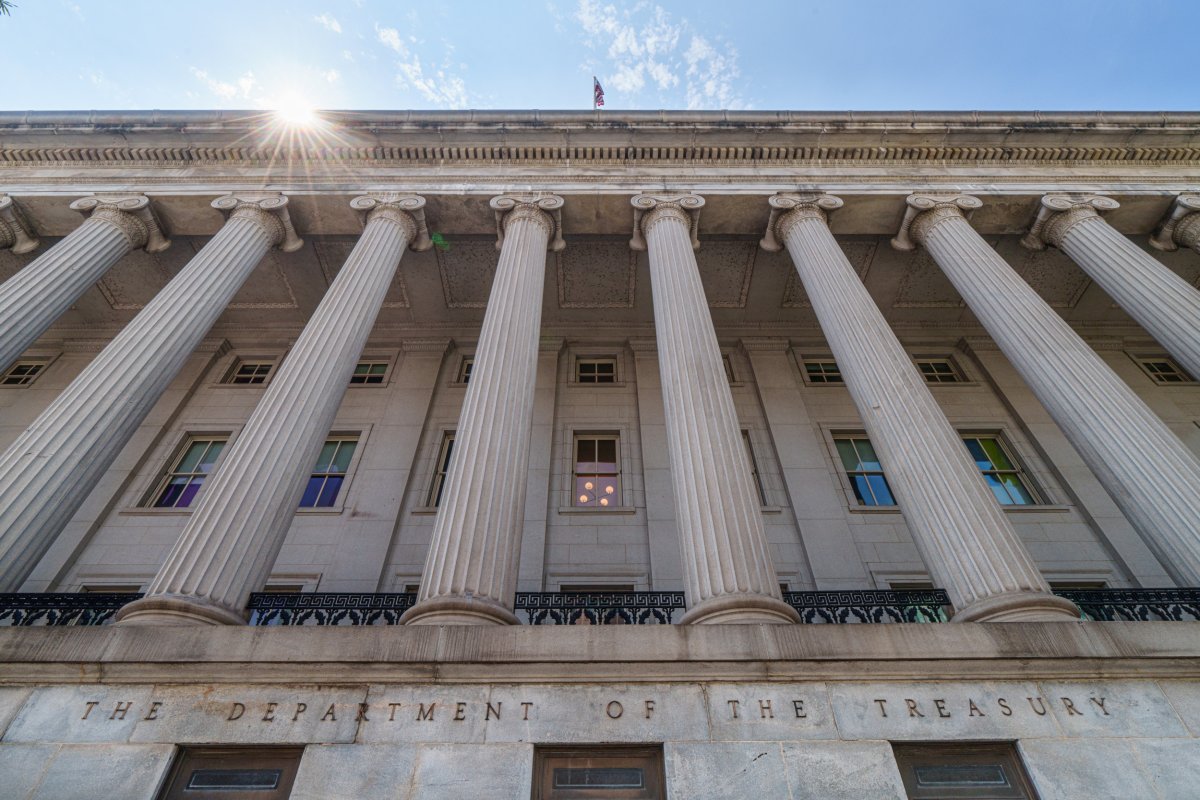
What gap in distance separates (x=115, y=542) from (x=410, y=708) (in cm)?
1289

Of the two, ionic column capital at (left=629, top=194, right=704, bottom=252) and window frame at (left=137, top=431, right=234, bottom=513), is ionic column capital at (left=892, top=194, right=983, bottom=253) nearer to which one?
ionic column capital at (left=629, top=194, right=704, bottom=252)

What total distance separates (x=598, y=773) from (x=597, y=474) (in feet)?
34.9

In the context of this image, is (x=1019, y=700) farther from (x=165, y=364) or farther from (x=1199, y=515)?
(x=165, y=364)

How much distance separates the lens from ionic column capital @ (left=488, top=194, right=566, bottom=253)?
53.1 ft

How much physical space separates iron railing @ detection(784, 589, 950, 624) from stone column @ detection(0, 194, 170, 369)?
50.3 feet

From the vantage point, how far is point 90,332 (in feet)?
69.4

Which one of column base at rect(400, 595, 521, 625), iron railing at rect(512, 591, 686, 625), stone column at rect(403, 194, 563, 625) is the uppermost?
stone column at rect(403, 194, 563, 625)

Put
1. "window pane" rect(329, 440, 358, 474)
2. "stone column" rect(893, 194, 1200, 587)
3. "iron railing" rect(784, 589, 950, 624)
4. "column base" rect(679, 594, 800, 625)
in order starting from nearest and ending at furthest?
"column base" rect(679, 594, 800, 625)
"iron railing" rect(784, 589, 950, 624)
"stone column" rect(893, 194, 1200, 587)
"window pane" rect(329, 440, 358, 474)

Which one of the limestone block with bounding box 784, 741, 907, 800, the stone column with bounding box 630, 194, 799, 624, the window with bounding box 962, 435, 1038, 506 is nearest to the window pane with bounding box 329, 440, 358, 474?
the stone column with bounding box 630, 194, 799, 624

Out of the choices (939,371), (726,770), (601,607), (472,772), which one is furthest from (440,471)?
(939,371)

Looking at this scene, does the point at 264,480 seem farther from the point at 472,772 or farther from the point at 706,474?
the point at 706,474

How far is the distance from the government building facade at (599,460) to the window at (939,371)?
152mm

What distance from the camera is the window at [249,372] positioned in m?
20.4

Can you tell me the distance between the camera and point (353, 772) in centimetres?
665
